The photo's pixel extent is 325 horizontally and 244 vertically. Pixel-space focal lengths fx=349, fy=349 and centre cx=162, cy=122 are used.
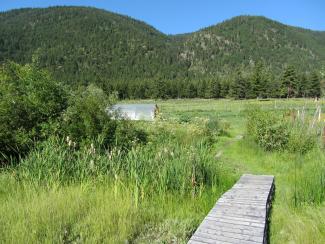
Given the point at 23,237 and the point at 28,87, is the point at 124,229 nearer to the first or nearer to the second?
the point at 23,237

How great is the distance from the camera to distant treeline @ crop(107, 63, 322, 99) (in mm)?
69812

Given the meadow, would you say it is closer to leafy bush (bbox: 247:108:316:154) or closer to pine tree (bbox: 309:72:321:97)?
leafy bush (bbox: 247:108:316:154)

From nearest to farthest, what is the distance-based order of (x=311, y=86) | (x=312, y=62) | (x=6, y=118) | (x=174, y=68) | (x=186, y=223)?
(x=186, y=223) < (x=6, y=118) < (x=311, y=86) < (x=174, y=68) < (x=312, y=62)

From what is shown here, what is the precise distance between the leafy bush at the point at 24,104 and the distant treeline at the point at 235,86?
53.6 metres

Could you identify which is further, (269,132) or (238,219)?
(269,132)

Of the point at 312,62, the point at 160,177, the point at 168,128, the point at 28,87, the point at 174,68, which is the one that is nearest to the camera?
the point at 160,177

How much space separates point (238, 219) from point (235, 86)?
77676 millimetres

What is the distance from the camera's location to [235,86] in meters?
80.0

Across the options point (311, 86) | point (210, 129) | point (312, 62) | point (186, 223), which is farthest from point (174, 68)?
point (186, 223)

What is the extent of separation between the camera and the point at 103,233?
13.6ft

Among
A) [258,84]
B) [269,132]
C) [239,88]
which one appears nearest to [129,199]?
[269,132]

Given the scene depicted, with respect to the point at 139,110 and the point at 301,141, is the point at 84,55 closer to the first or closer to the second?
the point at 139,110

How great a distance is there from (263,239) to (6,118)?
705 centimetres

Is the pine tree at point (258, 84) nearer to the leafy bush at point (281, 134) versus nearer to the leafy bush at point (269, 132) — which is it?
the leafy bush at point (281, 134)
